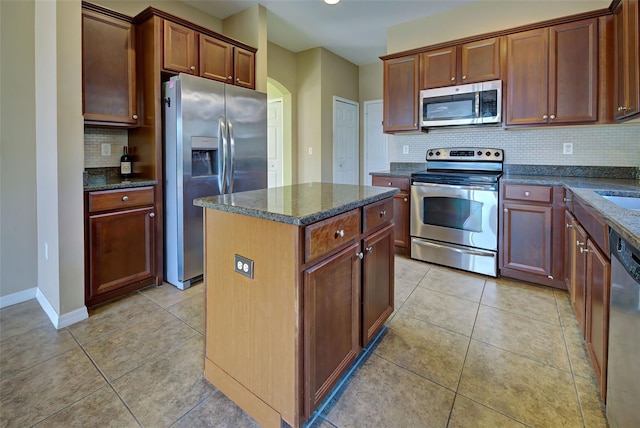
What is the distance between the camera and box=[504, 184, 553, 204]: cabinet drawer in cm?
270

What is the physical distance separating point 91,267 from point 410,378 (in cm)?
232

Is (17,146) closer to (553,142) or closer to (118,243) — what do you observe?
(118,243)

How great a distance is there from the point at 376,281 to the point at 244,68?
2.76 metres

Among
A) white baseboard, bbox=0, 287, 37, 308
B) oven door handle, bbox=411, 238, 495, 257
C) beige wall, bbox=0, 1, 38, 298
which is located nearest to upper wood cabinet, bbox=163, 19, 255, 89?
beige wall, bbox=0, 1, 38, 298

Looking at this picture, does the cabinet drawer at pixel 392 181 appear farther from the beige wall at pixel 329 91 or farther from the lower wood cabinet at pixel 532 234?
the beige wall at pixel 329 91

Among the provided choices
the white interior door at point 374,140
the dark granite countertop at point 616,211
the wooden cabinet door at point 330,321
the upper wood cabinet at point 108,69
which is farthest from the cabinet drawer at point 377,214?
the white interior door at point 374,140

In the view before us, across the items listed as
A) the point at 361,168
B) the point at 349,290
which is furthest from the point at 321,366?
the point at 361,168

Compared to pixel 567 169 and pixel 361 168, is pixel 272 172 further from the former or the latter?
pixel 567 169

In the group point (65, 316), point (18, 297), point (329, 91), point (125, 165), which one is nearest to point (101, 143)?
point (125, 165)

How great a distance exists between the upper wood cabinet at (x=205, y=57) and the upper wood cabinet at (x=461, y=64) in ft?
6.28

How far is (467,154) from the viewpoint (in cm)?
359

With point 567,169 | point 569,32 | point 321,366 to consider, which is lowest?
point 321,366

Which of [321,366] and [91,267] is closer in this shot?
[321,366]

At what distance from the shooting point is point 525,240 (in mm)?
2863
